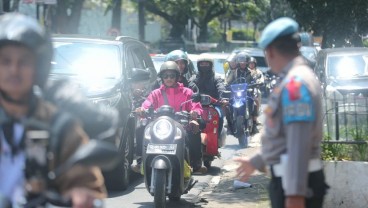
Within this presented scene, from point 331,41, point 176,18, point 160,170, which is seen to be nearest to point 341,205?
point 160,170

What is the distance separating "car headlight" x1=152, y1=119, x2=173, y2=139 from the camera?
28.1 feet

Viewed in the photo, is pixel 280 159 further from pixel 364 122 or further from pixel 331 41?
pixel 331 41

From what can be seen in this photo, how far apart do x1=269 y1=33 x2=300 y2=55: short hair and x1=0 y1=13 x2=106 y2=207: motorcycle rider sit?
5.06 ft

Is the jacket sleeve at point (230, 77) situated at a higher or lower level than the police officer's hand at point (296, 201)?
higher

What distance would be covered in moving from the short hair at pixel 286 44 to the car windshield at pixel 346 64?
11.5 m

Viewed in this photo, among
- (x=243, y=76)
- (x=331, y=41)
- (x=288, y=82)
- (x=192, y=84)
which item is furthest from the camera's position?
(x=331, y=41)

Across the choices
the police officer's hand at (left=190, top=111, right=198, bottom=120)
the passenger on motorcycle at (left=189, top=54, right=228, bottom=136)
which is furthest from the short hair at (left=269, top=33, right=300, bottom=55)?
the passenger on motorcycle at (left=189, top=54, right=228, bottom=136)

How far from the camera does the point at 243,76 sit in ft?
52.3

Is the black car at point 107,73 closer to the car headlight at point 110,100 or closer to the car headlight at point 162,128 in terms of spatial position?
the car headlight at point 110,100

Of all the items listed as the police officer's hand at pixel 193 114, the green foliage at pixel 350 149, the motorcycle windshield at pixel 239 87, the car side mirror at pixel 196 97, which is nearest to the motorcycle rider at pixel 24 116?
the green foliage at pixel 350 149

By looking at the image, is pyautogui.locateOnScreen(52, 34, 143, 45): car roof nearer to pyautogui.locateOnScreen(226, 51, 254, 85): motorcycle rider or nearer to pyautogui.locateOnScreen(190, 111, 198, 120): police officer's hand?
pyautogui.locateOnScreen(190, 111, 198, 120): police officer's hand

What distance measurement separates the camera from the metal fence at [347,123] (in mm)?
8586

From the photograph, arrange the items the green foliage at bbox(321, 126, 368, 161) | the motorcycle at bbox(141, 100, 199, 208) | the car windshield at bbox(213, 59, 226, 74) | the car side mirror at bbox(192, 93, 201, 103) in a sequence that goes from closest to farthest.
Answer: the motorcycle at bbox(141, 100, 199, 208) < the green foliage at bbox(321, 126, 368, 161) < the car side mirror at bbox(192, 93, 201, 103) < the car windshield at bbox(213, 59, 226, 74)

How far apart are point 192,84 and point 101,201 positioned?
8.05 m
